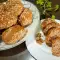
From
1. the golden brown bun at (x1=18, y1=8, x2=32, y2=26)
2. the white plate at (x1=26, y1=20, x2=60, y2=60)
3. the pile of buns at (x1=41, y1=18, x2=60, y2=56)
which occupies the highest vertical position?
the golden brown bun at (x1=18, y1=8, x2=32, y2=26)

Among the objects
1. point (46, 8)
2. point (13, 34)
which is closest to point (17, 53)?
point (13, 34)

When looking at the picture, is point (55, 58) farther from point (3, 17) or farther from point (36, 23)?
point (3, 17)

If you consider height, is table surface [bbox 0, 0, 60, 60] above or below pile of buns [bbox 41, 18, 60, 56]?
below

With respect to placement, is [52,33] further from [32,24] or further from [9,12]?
[9,12]

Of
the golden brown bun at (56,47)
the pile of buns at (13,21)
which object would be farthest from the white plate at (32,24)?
the golden brown bun at (56,47)

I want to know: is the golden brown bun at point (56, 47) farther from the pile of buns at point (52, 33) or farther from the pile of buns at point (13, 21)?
the pile of buns at point (13, 21)

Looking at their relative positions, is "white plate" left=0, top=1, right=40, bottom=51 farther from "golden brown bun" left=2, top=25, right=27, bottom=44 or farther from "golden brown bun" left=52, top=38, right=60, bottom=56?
"golden brown bun" left=52, top=38, right=60, bottom=56

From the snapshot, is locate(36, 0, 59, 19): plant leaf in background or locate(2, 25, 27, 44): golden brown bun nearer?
locate(2, 25, 27, 44): golden brown bun

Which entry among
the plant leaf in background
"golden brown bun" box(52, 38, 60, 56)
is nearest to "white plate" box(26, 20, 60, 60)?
"golden brown bun" box(52, 38, 60, 56)
